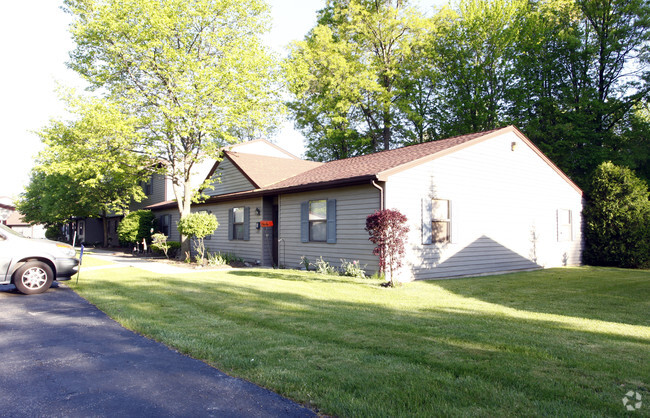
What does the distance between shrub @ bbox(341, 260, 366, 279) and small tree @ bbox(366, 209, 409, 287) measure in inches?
62.0

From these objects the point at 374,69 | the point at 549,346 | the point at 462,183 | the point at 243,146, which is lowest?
the point at 549,346

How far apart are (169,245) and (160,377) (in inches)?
687

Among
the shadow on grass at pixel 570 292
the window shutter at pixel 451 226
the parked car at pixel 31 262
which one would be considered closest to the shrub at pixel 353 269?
the shadow on grass at pixel 570 292

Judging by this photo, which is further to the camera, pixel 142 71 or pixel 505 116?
pixel 505 116

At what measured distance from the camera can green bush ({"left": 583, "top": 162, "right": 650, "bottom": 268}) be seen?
53.9 ft

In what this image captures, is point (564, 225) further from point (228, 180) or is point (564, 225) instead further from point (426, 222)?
point (228, 180)

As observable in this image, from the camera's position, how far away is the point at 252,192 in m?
16.7

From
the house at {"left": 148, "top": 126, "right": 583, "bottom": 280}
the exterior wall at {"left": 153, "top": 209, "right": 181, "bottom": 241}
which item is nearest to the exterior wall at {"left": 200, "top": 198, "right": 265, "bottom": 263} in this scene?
the house at {"left": 148, "top": 126, "right": 583, "bottom": 280}

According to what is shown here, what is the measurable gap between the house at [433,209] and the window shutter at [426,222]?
0.10ft

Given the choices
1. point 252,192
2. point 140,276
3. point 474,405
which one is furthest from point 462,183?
point 474,405

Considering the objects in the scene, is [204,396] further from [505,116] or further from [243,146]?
[505,116]

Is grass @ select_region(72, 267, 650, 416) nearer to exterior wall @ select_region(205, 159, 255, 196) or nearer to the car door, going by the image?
the car door

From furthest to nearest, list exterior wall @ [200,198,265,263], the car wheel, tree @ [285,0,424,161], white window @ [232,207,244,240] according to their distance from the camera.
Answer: tree @ [285,0,424,161] < white window @ [232,207,244,240] < exterior wall @ [200,198,265,263] < the car wheel

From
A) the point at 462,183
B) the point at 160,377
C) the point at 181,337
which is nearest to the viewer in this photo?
the point at 160,377
